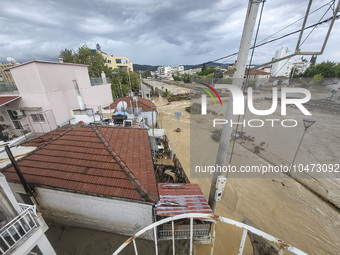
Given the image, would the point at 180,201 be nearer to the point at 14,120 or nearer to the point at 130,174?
the point at 130,174

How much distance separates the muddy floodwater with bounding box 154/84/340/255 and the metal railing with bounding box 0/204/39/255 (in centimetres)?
590

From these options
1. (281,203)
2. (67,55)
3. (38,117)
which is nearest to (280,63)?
(281,203)

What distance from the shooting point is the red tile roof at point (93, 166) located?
518 centimetres

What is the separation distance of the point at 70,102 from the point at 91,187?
13.4m

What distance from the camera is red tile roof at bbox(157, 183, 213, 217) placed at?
16.8ft

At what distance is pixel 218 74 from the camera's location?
55.9m

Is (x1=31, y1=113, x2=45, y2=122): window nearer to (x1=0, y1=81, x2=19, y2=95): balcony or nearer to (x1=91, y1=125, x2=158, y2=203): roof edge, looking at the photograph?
(x1=0, y1=81, x2=19, y2=95): balcony

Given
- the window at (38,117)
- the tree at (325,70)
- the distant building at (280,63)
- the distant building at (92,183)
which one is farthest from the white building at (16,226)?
the tree at (325,70)

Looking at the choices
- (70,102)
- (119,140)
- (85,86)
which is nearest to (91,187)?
(119,140)

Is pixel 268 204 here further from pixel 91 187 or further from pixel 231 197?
pixel 91 187

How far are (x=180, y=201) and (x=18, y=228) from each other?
4930 millimetres

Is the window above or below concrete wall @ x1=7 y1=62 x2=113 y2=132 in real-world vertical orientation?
below

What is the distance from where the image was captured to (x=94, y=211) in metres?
5.54

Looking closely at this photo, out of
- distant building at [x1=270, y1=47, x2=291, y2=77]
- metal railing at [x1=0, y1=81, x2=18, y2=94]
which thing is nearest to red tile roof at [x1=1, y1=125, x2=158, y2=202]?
distant building at [x1=270, y1=47, x2=291, y2=77]
